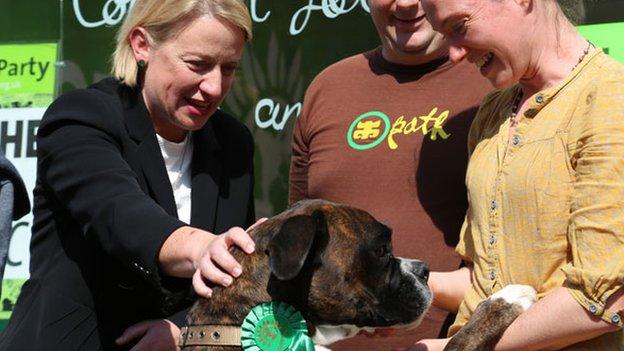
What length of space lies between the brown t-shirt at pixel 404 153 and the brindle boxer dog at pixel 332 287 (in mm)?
379

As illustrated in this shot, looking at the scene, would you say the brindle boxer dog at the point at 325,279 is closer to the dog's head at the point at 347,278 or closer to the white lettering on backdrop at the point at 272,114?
the dog's head at the point at 347,278

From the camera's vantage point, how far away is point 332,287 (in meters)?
3.46

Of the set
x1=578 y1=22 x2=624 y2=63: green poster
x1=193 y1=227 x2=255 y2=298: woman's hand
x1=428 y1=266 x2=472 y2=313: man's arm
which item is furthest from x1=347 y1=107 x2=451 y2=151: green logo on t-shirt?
x1=578 y1=22 x2=624 y2=63: green poster

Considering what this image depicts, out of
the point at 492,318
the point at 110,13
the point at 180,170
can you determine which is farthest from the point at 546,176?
the point at 110,13

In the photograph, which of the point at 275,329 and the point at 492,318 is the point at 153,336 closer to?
the point at 275,329

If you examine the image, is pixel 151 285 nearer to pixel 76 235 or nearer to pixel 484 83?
pixel 76 235

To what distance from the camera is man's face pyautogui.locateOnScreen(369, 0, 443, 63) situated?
414cm

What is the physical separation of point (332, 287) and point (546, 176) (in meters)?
0.78

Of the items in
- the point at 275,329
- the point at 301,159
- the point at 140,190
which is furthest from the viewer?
the point at 301,159

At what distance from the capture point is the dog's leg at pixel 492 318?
3.13 meters

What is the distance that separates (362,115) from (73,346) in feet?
4.50

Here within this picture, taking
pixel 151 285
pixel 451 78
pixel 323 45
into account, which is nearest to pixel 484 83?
pixel 451 78

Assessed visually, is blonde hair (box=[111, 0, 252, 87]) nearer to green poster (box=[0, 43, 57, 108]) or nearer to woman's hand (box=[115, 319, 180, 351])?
woman's hand (box=[115, 319, 180, 351])

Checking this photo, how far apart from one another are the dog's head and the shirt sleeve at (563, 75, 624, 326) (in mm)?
715
